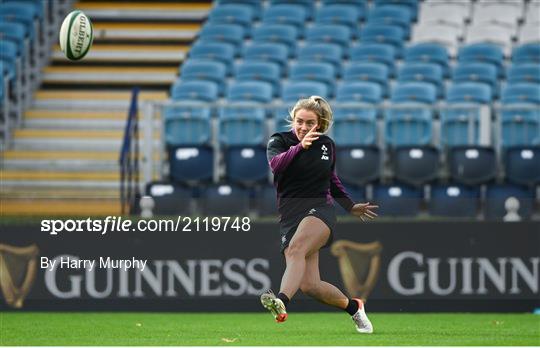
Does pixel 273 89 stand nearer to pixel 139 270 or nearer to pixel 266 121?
pixel 266 121

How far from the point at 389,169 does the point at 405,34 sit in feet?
15.7

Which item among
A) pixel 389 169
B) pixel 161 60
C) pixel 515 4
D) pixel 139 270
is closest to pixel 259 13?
pixel 161 60

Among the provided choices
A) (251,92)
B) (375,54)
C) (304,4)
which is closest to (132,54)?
(304,4)

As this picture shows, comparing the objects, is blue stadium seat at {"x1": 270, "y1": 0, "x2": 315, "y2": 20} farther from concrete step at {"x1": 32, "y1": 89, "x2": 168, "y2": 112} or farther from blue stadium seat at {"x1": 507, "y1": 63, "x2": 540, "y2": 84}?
blue stadium seat at {"x1": 507, "y1": 63, "x2": 540, "y2": 84}

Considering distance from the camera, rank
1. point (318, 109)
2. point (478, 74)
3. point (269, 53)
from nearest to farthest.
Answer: point (318, 109), point (478, 74), point (269, 53)

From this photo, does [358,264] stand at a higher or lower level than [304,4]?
lower

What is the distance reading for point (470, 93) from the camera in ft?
58.1

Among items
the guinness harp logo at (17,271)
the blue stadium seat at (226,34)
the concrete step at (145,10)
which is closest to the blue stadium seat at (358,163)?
the guinness harp logo at (17,271)

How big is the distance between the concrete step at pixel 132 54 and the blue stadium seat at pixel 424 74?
3.85 meters

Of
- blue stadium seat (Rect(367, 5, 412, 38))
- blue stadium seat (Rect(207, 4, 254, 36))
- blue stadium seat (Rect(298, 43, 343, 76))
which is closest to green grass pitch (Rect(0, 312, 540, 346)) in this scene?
blue stadium seat (Rect(298, 43, 343, 76))

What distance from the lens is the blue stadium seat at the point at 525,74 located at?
1833cm

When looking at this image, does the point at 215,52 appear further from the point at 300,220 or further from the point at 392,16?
the point at 300,220

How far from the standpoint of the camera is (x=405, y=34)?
65.9ft

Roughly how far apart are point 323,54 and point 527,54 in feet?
9.73
